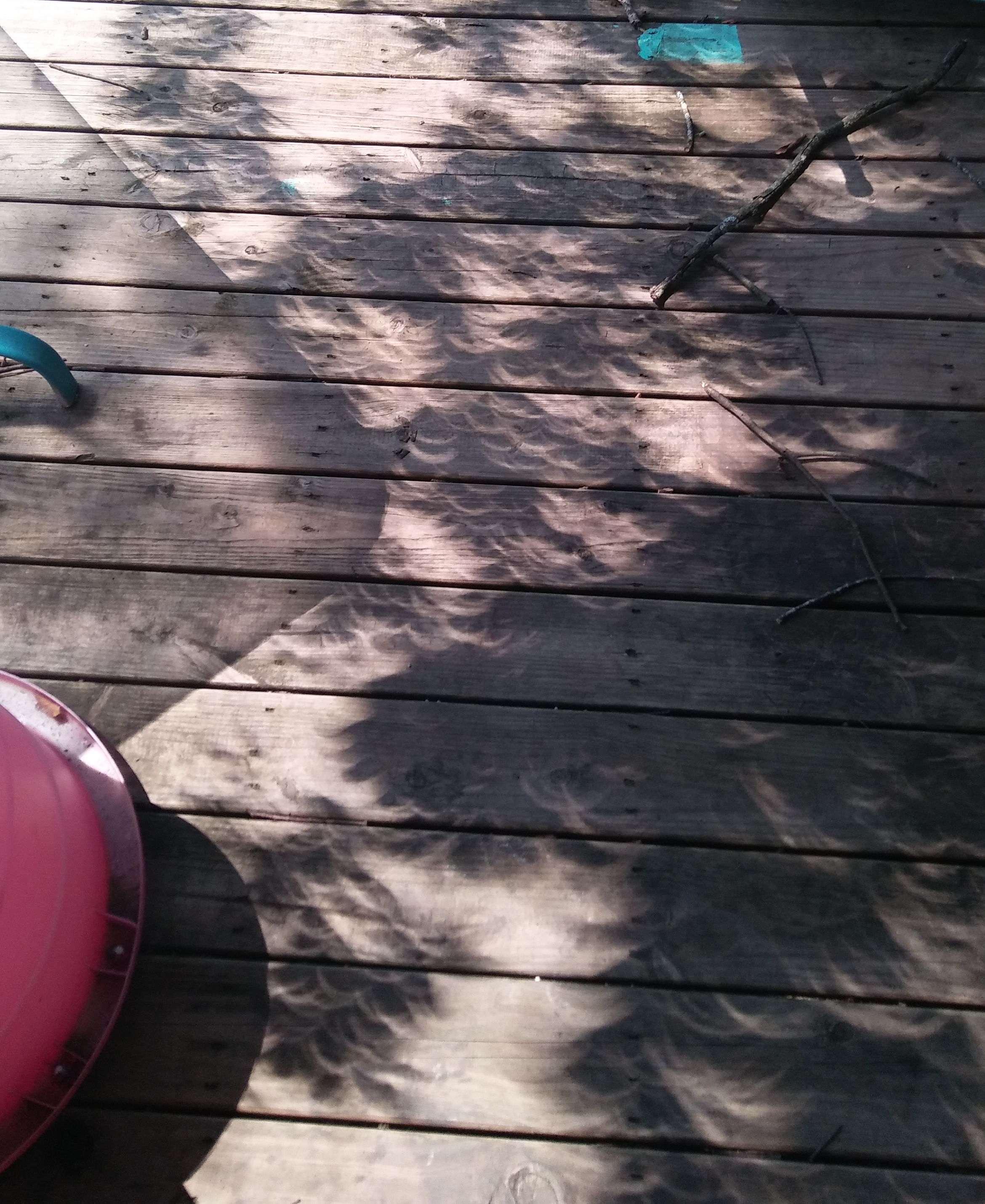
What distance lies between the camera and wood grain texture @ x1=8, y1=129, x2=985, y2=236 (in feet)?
7.66

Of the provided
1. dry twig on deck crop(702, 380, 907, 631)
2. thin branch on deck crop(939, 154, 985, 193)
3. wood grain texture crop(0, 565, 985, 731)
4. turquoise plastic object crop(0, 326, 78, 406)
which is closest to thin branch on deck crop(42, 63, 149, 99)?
turquoise plastic object crop(0, 326, 78, 406)

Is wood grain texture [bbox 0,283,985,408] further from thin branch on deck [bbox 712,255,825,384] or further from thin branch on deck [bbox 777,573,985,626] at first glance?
thin branch on deck [bbox 777,573,985,626]

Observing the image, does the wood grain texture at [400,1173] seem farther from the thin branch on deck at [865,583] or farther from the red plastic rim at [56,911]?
the thin branch on deck at [865,583]

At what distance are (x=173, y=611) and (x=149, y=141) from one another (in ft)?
4.71

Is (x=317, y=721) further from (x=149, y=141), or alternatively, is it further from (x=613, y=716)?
(x=149, y=141)

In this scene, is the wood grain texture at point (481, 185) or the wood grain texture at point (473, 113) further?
the wood grain texture at point (473, 113)

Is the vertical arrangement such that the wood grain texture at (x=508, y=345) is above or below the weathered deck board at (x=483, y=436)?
above

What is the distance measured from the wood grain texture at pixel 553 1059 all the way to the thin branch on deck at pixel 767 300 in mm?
1335

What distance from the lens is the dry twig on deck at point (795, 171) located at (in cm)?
220

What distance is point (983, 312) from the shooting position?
217 centimetres

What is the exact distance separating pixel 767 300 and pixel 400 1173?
1.88 m

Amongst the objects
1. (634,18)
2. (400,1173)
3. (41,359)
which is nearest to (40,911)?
(400,1173)

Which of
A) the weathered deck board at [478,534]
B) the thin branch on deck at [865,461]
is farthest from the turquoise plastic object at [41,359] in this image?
the thin branch on deck at [865,461]

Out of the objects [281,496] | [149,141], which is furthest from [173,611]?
[149,141]
